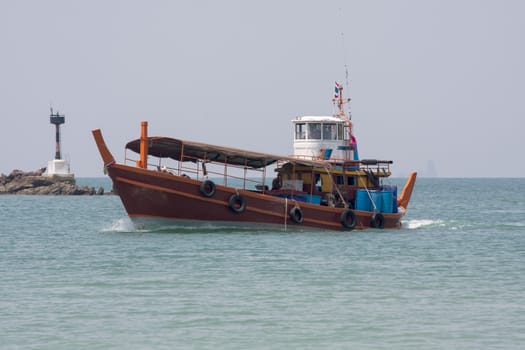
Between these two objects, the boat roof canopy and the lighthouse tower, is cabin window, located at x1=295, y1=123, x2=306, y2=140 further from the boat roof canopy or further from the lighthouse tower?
the lighthouse tower

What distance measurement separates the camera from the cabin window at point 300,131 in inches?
1569

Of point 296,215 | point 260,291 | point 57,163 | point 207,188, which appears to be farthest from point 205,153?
point 57,163

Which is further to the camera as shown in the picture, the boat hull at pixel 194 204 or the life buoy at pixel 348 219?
the life buoy at pixel 348 219

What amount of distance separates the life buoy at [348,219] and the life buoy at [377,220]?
1.36 m

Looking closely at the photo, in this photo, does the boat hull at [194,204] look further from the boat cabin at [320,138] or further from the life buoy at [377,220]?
the boat cabin at [320,138]

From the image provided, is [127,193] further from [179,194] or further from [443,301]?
[443,301]

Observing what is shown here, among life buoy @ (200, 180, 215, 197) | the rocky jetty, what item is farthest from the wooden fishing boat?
the rocky jetty

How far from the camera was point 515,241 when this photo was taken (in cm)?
3666

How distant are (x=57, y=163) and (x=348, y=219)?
7679cm

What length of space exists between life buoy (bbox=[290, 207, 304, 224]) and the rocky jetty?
7511 centimetres

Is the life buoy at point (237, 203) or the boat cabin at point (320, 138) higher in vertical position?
the boat cabin at point (320, 138)

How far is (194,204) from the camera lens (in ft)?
111

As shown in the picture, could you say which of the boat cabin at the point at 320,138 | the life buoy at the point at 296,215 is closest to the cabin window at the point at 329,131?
the boat cabin at the point at 320,138

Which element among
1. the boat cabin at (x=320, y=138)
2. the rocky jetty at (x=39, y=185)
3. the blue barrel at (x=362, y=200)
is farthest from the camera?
the rocky jetty at (x=39, y=185)
